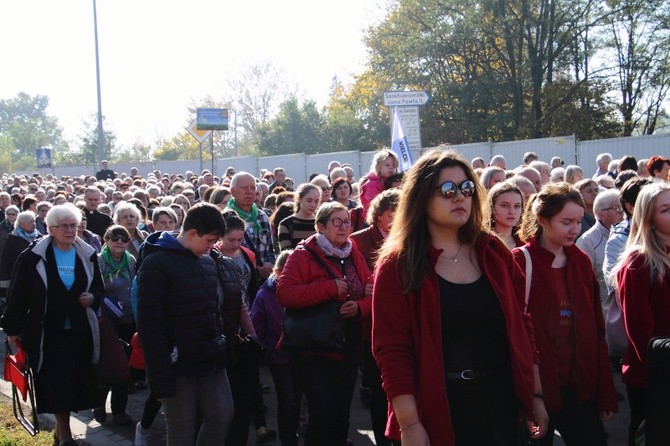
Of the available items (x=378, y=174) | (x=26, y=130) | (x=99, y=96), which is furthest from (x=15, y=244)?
(x=26, y=130)

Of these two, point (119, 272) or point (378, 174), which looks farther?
point (378, 174)

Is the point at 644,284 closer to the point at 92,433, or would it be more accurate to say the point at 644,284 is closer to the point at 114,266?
the point at 92,433

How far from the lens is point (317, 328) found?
5207mm

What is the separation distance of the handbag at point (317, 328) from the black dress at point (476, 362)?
6.81ft

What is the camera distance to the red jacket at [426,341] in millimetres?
3057

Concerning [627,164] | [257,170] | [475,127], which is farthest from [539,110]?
[627,164]

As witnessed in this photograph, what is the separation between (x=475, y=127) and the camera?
3275 centimetres

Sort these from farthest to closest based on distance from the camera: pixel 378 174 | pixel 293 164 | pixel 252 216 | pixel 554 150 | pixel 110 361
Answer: pixel 293 164 → pixel 554 150 → pixel 378 174 → pixel 252 216 → pixel 110 361

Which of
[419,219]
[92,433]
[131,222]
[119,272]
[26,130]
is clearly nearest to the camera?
[419,219]

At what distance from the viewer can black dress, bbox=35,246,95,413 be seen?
6.17 meters

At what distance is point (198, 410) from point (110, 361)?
68.2 inches

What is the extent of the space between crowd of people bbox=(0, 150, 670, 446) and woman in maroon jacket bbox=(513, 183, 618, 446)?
10 mm

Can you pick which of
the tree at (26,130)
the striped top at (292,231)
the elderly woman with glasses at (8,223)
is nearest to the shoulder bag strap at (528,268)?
the striped top at (292,231)

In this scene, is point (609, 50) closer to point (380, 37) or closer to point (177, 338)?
point (380, 37)
